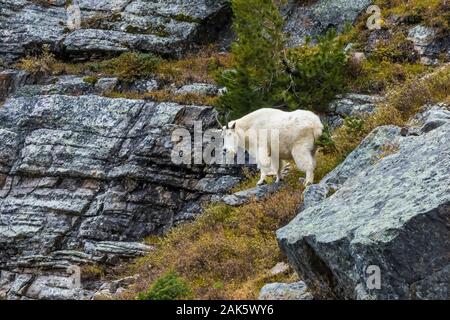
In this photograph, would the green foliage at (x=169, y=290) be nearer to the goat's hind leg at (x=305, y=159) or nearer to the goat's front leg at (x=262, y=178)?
the goat's hind leg at (x=305, y=159)

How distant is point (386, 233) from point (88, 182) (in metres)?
13.3

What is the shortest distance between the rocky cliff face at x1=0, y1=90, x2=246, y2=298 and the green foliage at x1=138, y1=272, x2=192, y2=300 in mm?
6704

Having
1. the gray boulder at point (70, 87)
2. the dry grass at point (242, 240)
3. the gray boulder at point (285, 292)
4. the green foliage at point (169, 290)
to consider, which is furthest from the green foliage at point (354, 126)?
the gray boulder at point (70, 87)

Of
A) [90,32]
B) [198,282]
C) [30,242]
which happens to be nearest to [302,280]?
[198,282]

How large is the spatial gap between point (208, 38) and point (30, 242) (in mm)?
13953

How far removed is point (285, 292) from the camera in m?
8.85

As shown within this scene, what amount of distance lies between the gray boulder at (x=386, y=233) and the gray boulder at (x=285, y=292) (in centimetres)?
34

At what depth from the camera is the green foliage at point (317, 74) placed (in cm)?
1841

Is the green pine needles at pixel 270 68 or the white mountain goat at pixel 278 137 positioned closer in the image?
the white mountain goat at pixel 278 137

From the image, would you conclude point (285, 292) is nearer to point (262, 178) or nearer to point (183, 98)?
point (262, 178)

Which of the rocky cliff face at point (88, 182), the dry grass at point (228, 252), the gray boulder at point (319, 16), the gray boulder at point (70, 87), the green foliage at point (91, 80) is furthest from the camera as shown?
the gray boulder at point (319, 16)
